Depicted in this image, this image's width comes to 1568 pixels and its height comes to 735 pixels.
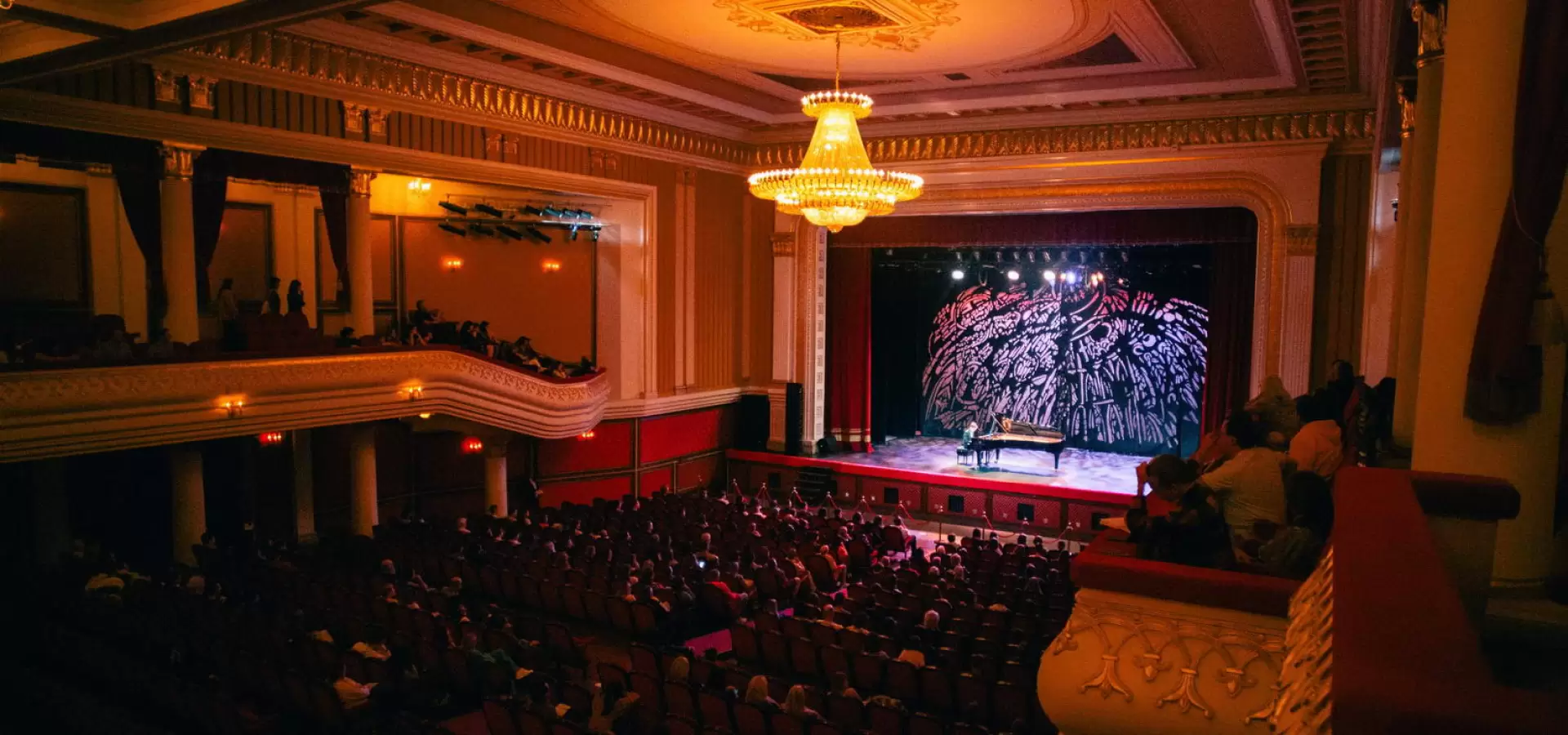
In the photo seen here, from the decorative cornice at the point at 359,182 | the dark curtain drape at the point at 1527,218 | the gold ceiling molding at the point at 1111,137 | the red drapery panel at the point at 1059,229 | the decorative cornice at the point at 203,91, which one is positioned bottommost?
the dark curtain drape at the point at 1527,218

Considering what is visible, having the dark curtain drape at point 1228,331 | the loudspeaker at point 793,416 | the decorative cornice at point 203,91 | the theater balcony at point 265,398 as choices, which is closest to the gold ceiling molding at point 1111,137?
the dark curtain drape at point 1228,331

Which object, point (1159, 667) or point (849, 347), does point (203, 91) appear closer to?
point (1159, 667)

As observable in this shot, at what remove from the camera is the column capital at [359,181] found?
496 inches

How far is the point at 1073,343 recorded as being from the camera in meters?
19.3

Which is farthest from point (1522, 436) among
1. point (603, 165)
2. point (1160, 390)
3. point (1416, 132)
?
point (1160, 390)

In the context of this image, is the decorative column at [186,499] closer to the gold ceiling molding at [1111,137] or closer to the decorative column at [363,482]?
the decorative column at [363,482]

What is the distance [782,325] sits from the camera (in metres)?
18.5

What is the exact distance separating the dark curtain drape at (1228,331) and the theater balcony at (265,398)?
1021 cm

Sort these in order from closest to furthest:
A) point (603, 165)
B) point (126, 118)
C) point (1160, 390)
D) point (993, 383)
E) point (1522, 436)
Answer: point (1522, 436), point (126, 118), point (603, 165), point (1160, 390), point (993, 383)

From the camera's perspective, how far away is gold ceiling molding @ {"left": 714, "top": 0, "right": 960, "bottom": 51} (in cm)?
1045

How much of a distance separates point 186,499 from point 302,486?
71.7 inches

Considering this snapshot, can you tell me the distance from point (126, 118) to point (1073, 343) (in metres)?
15.7

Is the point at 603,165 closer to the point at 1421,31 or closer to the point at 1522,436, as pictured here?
the point at 1421,31

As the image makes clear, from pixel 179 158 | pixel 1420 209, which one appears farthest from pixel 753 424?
pixel 1420 209
